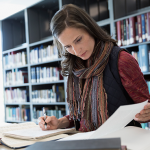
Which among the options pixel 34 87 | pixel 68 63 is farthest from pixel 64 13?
pixel 34 87

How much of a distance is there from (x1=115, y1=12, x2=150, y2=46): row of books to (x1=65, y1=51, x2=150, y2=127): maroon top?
1.40 meters

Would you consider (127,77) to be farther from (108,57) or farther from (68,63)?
(68,63)

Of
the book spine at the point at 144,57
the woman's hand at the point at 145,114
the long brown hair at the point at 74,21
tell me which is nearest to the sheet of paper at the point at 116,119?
the woman's hand at the point at 145,114

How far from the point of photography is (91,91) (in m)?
1.12

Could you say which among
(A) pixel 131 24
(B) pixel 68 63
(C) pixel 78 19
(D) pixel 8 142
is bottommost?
(D) pixel 8 142

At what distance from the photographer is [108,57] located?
110 centimetres

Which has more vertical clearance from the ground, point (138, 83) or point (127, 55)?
point (127, 55)

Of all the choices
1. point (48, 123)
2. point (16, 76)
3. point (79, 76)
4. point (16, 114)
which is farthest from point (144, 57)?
point (16, 114)

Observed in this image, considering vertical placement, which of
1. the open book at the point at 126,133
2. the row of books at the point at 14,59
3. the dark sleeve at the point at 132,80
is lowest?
the open book at the point at 126,133

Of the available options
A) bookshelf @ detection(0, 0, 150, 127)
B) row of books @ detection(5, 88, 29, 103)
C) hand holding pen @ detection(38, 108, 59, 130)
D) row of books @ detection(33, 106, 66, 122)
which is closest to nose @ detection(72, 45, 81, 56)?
hand holding pen @ detection(38, 108, 59, 130)

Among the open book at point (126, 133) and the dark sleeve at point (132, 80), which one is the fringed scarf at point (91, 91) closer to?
the dark sleeve at point (132, 80)

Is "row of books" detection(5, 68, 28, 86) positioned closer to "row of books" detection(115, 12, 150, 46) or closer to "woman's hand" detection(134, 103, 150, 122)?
"row of books" detection(115, 12, 150, 46)

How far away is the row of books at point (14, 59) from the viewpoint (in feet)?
12.9

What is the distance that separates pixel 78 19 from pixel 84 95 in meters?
0.41
